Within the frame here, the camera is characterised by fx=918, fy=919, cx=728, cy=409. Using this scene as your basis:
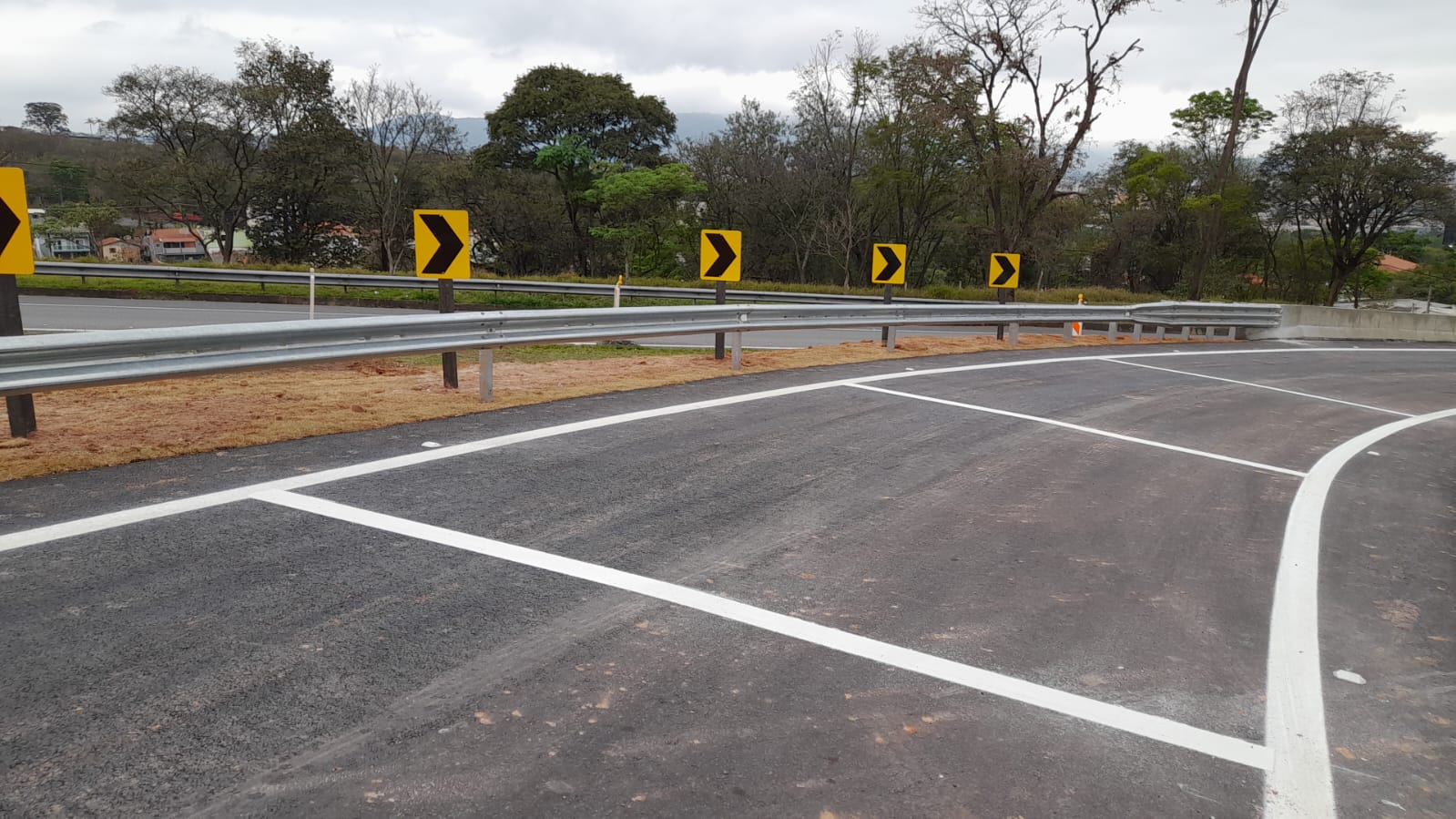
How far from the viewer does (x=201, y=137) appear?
46156 millimetres

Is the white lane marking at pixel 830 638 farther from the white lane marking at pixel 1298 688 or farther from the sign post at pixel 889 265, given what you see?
the sign post at pixel 889 265

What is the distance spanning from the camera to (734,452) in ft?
23.6

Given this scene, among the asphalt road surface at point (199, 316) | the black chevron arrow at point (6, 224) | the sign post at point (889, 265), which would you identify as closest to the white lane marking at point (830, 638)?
the black chevron arrow at point (6, 224)

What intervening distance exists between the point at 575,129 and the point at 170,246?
220ft

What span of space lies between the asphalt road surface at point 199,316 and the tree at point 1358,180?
28175mm

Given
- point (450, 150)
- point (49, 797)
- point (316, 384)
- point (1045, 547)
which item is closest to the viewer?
point (49, 797)

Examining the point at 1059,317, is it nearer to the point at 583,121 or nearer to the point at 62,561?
the point at 62,561

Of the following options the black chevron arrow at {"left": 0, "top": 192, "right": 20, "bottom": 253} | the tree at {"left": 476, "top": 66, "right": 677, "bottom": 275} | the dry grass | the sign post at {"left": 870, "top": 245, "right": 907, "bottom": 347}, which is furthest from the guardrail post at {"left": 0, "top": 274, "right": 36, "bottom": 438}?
the tree at {"left": 476, "top": 66, "right": 677, "bottom": 275}

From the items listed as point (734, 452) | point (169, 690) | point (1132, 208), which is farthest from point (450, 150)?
point (169, 690)

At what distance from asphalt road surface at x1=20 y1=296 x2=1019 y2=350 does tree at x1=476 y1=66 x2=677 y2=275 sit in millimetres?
20351

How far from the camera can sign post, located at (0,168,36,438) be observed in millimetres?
6426

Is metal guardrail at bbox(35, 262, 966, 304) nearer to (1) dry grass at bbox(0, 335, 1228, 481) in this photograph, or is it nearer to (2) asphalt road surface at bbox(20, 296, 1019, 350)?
(2) asphalt road surface at bbox(20, 296, 1019, 350)

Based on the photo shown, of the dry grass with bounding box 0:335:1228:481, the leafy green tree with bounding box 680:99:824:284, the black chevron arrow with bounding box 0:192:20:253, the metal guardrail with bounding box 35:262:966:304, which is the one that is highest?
the leafy green tree with bounding box 680:99:824:284

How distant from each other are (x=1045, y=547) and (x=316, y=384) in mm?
7560
